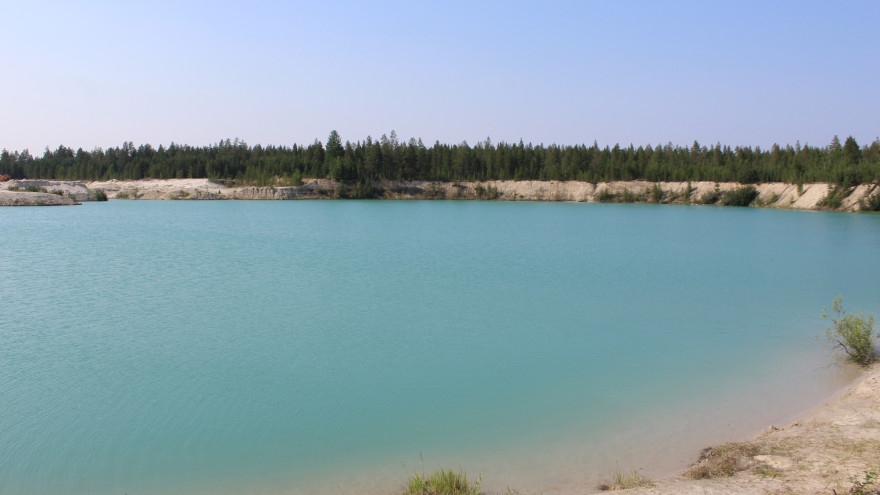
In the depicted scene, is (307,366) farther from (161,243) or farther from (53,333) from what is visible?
(161,243)

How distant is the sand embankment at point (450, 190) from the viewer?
108625 mm

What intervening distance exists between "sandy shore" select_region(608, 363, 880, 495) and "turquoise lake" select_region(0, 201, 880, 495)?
0.81 m

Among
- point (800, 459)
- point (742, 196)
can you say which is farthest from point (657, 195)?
point (800, 459)

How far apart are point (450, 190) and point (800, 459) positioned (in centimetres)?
11806

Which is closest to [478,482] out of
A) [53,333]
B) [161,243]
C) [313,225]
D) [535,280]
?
[53,333]

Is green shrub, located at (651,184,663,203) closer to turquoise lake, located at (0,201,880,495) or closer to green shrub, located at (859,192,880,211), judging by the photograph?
green shrub, located at (859,192,880,211)

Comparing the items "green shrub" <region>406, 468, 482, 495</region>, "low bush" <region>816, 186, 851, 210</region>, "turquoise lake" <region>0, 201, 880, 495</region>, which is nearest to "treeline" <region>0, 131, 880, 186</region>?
"low bush" <region>816, 186, 851, 210</region>

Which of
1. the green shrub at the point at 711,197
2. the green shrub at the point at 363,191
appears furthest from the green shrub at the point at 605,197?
the green shrub at the point at 363,191

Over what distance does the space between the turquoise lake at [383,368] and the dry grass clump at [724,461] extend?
54cm

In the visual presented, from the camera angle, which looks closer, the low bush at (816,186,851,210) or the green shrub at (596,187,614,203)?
the low bush at (816,186,851,210)

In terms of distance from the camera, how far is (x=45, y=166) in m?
151

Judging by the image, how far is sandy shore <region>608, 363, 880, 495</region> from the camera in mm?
6273

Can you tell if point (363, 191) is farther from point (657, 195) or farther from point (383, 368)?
point (383, 368)

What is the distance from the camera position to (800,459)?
705 cm
